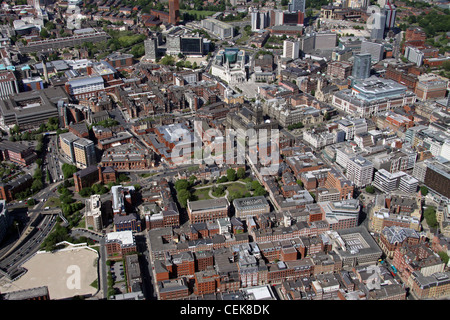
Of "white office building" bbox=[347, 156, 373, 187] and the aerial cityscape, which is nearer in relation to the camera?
the aerial cityscape

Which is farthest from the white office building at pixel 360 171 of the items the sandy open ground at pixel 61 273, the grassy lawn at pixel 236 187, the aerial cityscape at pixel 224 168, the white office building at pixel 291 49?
the white office building at pixel 291 49

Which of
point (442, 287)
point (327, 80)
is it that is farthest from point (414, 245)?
point (327, 80)

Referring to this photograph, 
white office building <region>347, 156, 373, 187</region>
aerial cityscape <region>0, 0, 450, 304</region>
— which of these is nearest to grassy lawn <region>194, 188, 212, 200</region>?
aerial cityscape <region>0, 0, 450, 304</region>

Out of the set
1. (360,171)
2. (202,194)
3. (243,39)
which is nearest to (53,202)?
(202,194)

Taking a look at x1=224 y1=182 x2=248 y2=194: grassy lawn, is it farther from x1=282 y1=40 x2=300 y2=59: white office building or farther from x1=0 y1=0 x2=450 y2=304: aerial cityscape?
x1=282 y1=40 x2=300 y2=59: white office building

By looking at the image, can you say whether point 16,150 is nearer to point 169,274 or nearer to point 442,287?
point 169,274

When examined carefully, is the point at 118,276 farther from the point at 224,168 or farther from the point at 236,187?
the point at 224,168

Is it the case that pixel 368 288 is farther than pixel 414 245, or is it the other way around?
pixel 414 245
